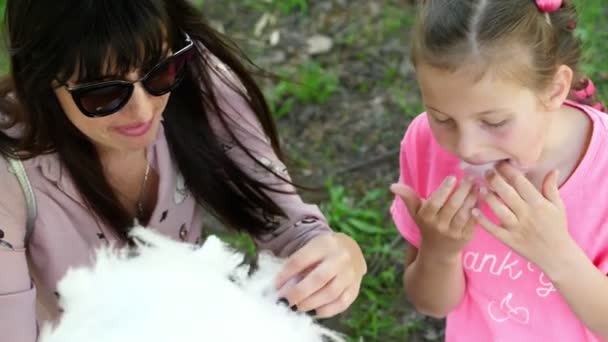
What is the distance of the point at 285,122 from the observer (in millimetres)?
3006

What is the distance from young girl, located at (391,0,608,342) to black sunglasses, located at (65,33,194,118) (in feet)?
1.35

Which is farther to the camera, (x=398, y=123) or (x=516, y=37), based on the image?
(x=398, y=123)

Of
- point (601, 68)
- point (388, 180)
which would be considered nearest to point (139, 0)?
point (388, 180)

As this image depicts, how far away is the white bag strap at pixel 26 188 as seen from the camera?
1.45 m

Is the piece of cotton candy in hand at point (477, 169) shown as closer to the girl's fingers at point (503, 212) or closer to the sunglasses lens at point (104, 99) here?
the girl's fingers at point (503, 212)

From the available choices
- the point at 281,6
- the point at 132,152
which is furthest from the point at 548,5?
the point at 281,6

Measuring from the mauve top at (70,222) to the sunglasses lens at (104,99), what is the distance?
0.20 m

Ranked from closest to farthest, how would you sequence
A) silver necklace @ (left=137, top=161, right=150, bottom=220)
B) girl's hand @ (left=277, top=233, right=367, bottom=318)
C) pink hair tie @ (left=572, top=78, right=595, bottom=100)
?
girl's hand @ (left=277, top=233, right=367, bottom=318) → pink hair tie @ (left=572, top=78, right=595, bottom=100) → silver necklace @ (left=137, top=161, right=150, bottom=220)

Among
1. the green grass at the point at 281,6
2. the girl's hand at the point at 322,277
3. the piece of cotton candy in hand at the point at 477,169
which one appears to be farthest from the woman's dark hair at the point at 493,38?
the green grass at the point at 281,6

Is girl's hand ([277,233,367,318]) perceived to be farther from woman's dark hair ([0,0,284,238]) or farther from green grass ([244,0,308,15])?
green grass ([244,0,308,15])

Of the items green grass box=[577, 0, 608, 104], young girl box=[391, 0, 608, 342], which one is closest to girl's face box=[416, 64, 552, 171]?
young girl box=[391, 0, 608, 342]

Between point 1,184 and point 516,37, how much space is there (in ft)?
2.97

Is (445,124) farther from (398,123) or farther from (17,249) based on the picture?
(398,123)

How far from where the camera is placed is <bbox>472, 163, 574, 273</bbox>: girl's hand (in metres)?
1.32
